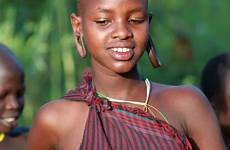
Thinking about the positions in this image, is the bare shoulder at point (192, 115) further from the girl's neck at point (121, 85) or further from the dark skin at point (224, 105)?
the dark skin at point (224, 105)

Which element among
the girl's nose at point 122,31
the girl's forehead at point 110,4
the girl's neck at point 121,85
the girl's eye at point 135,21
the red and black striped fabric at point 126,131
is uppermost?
the girl's forehead at point 110,4

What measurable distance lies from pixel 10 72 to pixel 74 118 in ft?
4.04

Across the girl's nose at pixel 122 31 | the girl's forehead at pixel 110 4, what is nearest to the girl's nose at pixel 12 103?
the girl's forehead at pixel 110 4

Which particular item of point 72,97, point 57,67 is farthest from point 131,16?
point 57,67

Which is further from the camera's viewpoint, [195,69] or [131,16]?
[195,69]

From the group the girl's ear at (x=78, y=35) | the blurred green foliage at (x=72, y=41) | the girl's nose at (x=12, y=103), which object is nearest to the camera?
the girl's ear at (x=78, y=35)

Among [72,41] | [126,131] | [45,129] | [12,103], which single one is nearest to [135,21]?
[126,131]

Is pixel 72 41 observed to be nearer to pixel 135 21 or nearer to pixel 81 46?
pixel 81 46

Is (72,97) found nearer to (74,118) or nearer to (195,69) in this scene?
(74,118)

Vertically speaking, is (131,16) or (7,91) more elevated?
(131,16)

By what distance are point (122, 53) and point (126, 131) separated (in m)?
0.30

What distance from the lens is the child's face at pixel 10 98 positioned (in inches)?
173

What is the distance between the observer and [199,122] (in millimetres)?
3287

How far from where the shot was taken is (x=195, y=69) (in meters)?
6.87
